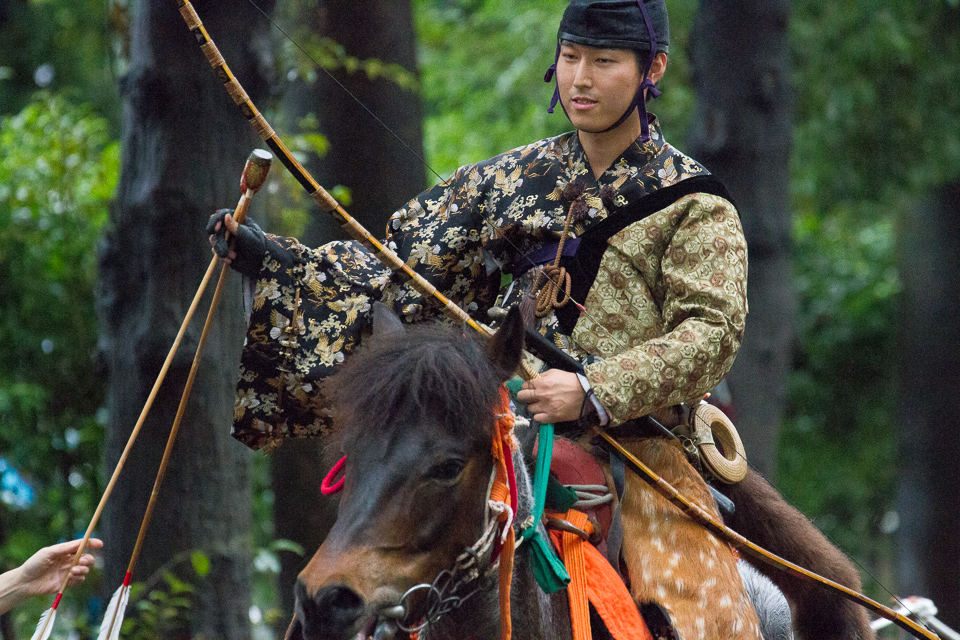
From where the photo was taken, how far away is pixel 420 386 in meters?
2.59

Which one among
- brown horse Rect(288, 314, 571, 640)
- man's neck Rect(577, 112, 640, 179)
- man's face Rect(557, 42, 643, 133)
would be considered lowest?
brown horse Rect(288, 314, 571, 640)

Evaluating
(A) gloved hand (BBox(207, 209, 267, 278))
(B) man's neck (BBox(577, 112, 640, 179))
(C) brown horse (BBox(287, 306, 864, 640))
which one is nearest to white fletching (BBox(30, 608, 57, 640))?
(C) brown horse (BBox(287, 306, 864, 640))

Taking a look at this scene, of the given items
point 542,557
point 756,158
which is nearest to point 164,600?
point 542,557

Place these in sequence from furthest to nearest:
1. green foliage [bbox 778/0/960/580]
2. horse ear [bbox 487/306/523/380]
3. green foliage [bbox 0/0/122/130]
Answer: green foliage [bbox 0/0/122/130], green foliage [bbox 778/0/960/580], horse ear [bbox 487/306/523/380]

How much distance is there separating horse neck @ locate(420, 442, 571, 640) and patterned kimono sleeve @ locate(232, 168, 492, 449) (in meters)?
0.84

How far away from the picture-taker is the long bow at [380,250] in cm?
300

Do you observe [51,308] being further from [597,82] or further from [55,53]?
[55,53]

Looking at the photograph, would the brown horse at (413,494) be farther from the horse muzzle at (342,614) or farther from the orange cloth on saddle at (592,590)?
the orange cloth on saddle at (592,590)

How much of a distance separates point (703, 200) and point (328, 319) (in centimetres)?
125

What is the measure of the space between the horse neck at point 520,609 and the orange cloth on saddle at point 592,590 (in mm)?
63

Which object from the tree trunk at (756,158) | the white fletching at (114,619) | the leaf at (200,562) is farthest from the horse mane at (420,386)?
the tree trunk at (756,158)

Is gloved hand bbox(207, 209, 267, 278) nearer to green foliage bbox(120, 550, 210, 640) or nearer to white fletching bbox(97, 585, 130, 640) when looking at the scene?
white fletching bbox(97, 585, 130, 640)

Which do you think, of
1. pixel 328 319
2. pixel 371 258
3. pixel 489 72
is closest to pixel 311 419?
pixel 328 319

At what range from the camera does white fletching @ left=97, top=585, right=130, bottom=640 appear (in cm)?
334
